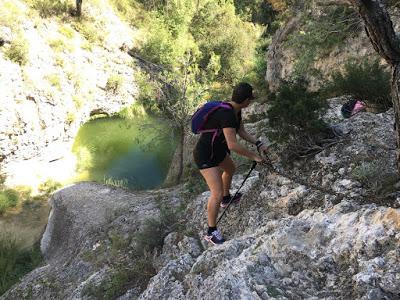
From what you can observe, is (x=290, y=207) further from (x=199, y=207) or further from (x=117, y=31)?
(x=117, y=31)

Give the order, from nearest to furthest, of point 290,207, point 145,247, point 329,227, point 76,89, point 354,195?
point 329,227, point 354,195, point 290,207, point 145,247, point 76,89

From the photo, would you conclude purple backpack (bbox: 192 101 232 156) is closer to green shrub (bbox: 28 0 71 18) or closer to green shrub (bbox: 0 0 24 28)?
green shrub (bbox: 0 0 24 28)

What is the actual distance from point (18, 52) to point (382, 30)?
18650 millimetres

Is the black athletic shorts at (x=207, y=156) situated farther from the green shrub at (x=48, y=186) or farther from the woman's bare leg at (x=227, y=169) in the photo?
the green shrub at (x=48, y=186)

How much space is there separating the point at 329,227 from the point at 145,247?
3.79m

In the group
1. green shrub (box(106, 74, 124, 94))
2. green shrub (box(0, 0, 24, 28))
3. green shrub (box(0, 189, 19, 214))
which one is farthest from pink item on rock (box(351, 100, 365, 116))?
green shrub (box(106, 74, 124, 94))

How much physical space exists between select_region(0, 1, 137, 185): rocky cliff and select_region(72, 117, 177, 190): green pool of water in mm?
737

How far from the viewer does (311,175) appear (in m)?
5.61

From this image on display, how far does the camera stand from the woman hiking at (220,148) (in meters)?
4.91

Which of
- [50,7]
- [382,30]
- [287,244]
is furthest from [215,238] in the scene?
[50,7]

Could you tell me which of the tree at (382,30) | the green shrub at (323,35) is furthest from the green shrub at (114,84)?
the tree at (382,30)

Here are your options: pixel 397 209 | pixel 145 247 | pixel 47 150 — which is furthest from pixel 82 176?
pixel 397 209


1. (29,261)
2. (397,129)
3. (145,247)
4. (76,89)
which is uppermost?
(76,89)

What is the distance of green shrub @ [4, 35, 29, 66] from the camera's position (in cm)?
1888
